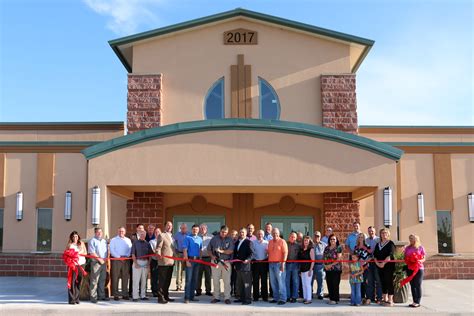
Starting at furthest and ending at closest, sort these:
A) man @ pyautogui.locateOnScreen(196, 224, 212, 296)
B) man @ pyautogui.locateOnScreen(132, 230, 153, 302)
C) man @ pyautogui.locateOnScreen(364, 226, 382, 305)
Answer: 1. man @ pyautogui.locateOnScreen(196, 224, 212, 296)
2. man @ pyautogui.locateOnScreen(132, 230, 153, 302)
3. man @ pyautogui.locateOnScreen(364, 226, 382, 305)

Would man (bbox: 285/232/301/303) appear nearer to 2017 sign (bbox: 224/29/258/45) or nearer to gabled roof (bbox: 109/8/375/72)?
2017 sign (bbox: 224/29/258/45)

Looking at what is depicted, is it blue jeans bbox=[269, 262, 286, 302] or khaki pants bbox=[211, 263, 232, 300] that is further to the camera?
khaki pants bbox=[211, 263, 232, 300]

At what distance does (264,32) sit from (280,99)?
2.48m

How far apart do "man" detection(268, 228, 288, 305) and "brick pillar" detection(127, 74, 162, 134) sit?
7.28 m

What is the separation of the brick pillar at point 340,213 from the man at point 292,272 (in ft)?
16.5

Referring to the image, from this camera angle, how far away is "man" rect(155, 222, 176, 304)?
42.8ft

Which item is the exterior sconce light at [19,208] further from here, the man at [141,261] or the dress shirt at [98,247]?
the man at [141,261]

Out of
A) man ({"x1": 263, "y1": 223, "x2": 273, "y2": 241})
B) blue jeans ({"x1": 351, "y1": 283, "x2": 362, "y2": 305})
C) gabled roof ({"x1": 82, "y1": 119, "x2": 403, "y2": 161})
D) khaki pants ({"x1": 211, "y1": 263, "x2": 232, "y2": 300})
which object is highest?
gabled roof ({"x1": 82, "y1": 119, "x2": 403, "y2": 161})

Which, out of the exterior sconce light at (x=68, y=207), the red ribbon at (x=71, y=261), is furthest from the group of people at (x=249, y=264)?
the exterior sconce light at (x=68, y=207)

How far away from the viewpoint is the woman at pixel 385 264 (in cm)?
1305

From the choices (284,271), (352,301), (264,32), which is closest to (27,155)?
(264,32)

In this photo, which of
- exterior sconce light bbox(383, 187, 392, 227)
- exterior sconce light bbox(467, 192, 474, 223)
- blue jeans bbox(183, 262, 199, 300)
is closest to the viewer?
blue jeans bbox(183, 262, 199, 300)

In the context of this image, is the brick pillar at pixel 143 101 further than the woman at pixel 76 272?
Yes

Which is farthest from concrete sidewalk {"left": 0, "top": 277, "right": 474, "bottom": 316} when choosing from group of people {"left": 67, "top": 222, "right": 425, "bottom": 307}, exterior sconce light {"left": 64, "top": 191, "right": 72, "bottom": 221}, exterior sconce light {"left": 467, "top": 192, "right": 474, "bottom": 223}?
exterior sconce light {"left": 467, "top": 192, "right": 474, "bottom": 223}
